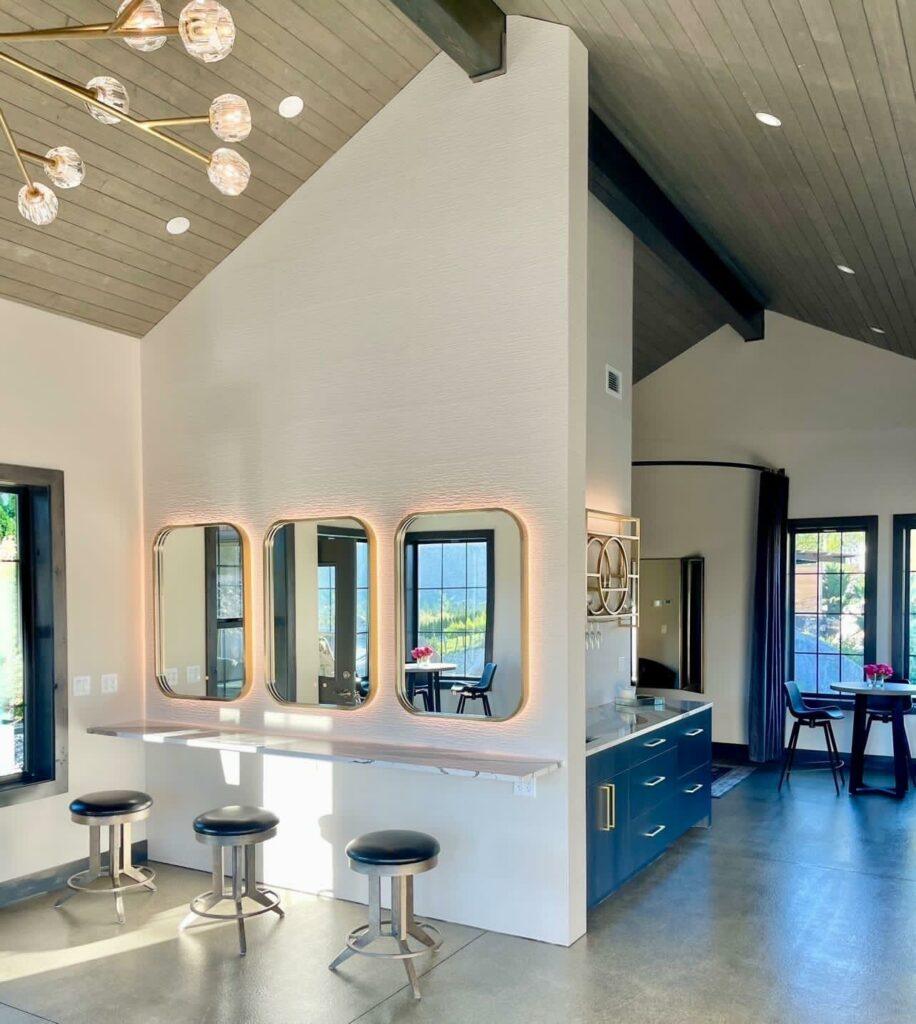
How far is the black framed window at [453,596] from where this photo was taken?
4.51 metres

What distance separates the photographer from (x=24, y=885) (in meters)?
4.89

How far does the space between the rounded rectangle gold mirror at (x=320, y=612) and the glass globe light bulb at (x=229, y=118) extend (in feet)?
8.50

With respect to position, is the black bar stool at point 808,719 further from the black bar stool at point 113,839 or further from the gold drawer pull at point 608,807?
the black bar stool at point 113,839

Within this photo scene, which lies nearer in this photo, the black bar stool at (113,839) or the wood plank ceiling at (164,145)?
the wood plank ceiling at (164,145)

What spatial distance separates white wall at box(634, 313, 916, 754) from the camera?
8266 mm

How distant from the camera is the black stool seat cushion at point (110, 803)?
464 cm

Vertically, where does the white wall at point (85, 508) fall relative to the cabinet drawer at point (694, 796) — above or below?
above

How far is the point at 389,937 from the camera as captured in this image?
404 cm

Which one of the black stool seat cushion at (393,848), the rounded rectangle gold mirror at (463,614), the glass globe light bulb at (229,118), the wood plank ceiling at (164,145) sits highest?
the wood plank ceiling at (164,145)

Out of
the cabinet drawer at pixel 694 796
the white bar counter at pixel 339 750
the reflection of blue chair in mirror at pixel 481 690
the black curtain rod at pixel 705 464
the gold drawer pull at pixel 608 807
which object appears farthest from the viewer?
the black curtain rod at pixel 705 464

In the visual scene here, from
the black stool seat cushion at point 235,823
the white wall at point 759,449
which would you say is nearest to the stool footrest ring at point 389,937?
the black stool seat cushion at point 235,823

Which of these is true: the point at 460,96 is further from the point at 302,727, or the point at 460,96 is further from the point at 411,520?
the point at 302,727

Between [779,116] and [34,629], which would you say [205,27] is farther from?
[34,629]

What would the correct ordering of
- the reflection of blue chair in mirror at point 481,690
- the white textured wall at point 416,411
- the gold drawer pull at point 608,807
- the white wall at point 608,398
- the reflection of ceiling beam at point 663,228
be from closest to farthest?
the white textured wall at point 416,411
the reflection of blue chair in mirror at point 481,690
the gold drawer pull at point 608,807
the reflection of ceiling beam at point 663,228
the white wall at point 608,398
